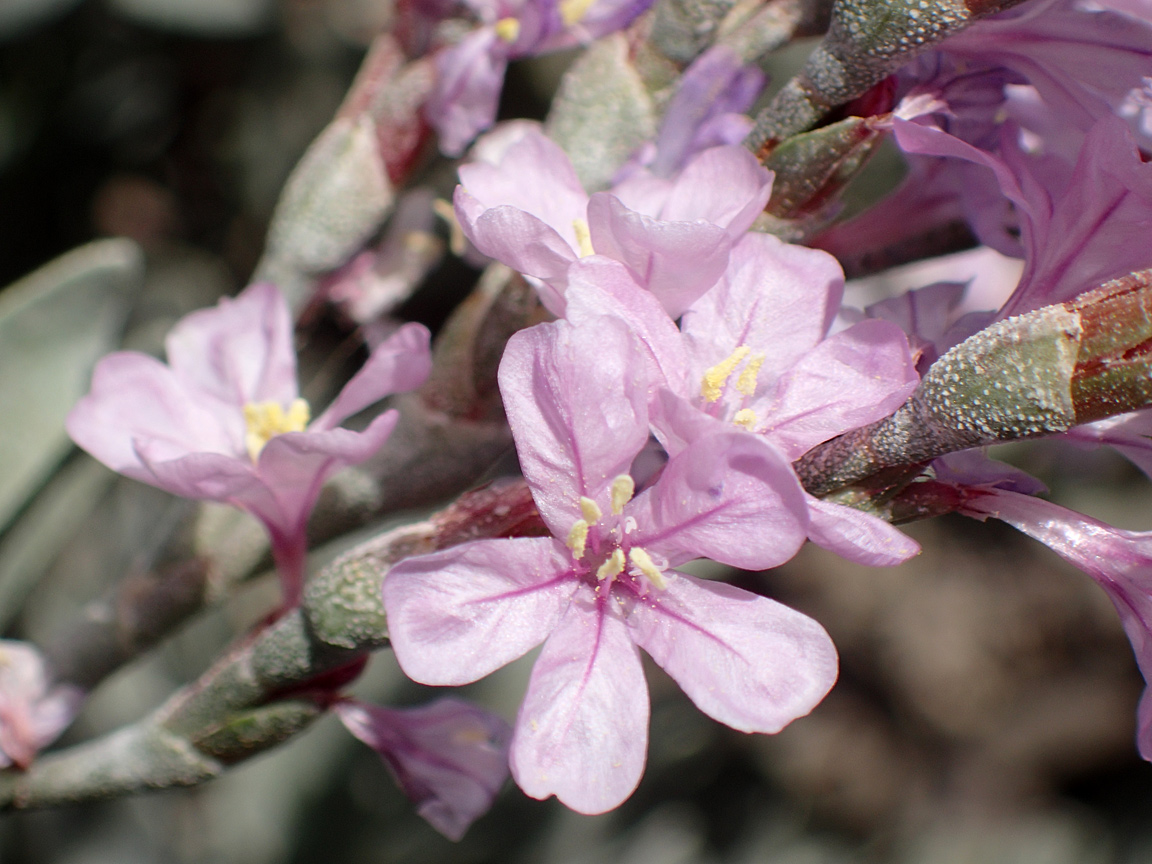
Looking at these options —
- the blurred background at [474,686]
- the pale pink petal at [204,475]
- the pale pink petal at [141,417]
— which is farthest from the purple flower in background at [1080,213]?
the blurred background at [474,686]

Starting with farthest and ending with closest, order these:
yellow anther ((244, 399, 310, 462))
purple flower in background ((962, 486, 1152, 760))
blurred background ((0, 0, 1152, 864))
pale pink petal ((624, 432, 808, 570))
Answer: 1. blurred background ((0, 0, 1152, 864))
2. yellow anther ((244, 399, 310, 462))
3. purple flower in background ((962, 486, 1152, 760))
4. pale pink petal ((624, 432, 808, 570))

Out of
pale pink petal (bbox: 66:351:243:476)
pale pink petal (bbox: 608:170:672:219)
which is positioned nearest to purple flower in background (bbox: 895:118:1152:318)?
pale pink petal (bbox: 608:170:672:219)

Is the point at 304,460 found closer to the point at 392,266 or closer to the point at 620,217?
the point at 620,217

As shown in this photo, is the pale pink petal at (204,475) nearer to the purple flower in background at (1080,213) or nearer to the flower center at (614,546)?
the flower center at (614,546)

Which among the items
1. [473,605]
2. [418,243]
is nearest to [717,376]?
[473,605]

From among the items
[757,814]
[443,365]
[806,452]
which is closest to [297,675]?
[443,365]

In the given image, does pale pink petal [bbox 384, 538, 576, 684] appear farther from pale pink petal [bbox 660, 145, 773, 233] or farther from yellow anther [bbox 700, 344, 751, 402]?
pale pink petal [bbox 660, 145, 773, 233]
